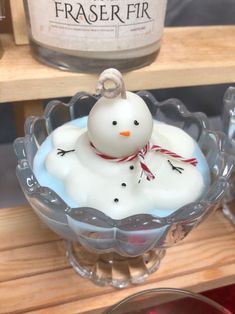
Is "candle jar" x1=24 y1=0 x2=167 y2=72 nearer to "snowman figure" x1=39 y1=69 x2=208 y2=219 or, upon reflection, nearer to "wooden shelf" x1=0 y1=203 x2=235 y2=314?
"snowman figure" x1=39 y1=69 x2=208 y2=219

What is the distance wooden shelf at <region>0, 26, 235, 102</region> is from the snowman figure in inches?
2.1

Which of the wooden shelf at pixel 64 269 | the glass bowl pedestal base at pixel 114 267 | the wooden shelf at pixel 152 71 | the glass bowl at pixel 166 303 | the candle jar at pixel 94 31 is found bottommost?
the wooden shelf at pixel 64 269

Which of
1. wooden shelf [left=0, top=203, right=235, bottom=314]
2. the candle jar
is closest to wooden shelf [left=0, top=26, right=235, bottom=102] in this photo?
the candle jar

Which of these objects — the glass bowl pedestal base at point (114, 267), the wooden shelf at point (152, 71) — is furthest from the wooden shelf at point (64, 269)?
the wooden shelf at point (152, 71)

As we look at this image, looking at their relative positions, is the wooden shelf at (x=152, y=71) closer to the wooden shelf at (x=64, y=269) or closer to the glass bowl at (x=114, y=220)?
the glass bowl at (x=114, y=220)

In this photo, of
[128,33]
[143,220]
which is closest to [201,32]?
[128,33]

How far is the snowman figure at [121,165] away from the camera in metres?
0.29

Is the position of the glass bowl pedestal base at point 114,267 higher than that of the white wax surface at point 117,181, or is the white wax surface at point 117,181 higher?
the white wax surface at point 117,181

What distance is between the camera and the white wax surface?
299 mm

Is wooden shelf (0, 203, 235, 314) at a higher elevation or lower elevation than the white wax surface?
lower

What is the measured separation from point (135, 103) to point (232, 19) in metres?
0.36

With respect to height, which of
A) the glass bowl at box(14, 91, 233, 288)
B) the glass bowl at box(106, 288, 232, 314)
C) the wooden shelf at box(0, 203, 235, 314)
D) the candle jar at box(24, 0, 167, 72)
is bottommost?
the wooden shelf at box(0, 203, 235, 314)

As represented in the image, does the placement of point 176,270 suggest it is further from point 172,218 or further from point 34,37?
point 34,37

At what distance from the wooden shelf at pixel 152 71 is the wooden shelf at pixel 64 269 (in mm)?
128
